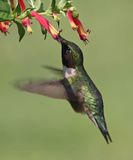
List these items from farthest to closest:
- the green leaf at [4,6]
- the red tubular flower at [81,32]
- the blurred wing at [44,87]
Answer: the blurred wing at [44,87], the red tubular flower at [81,32], the green leaf at [4,6]

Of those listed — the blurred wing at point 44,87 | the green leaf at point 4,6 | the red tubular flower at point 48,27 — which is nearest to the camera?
the green leaf at point 4,6

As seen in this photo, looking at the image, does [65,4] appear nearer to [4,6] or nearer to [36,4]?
[36,4]

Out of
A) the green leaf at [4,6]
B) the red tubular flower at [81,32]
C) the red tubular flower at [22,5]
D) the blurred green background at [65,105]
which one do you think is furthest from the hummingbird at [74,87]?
the blurred green background at [65,105]

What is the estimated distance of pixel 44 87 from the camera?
4.74 m

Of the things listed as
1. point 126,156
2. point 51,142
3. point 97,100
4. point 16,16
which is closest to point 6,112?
point 51,142

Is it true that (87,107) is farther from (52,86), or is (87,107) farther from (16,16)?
(16,16)

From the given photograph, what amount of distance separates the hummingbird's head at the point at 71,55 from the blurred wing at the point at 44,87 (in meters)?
0.11

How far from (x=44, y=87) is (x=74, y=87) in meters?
0.28

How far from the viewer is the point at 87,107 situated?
508cm

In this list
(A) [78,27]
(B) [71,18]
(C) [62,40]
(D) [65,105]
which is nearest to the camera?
(B) [71,18]

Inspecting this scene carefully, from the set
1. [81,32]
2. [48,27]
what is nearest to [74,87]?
[81,32]

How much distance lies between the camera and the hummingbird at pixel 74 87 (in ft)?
15.5

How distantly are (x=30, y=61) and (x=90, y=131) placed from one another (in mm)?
2814

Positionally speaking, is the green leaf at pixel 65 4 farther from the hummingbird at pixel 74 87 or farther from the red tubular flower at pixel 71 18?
the hummingbird at pixel 74 87
